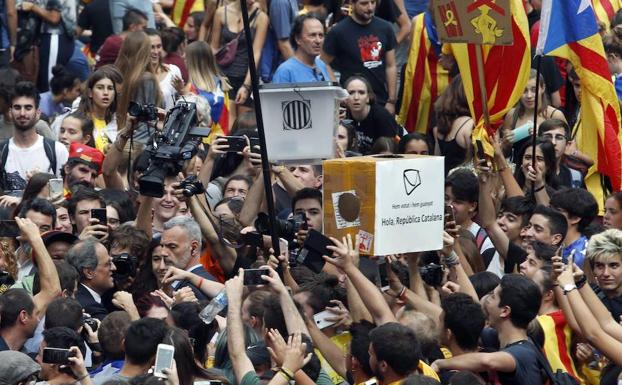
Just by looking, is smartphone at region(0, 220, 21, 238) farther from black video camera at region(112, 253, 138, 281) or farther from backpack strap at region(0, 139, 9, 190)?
backpack strap at region(0, 139, 9, 190)

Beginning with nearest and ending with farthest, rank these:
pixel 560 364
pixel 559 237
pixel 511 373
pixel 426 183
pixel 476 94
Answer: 1. pixel 511 373
2. pixel 560 364
3. pixel 426 183
4. pixel 559 237
5. pixel 476 94

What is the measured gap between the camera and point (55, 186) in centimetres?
1171

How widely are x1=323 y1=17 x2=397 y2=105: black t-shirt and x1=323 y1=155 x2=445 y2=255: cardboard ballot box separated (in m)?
5.48

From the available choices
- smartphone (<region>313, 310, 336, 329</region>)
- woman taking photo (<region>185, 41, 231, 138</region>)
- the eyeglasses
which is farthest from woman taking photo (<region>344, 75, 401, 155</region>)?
smartphone (<region>313, 310, 336, 329</region>)

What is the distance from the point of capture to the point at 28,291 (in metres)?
9.95

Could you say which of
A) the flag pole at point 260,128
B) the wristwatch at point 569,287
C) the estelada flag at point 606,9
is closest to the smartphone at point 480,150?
the flag pole at point 260,128

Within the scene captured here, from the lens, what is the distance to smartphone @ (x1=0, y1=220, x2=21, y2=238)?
1072 centimetres

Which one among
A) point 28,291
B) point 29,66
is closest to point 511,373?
point 28,291

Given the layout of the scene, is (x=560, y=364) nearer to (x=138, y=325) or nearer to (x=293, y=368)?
(x=293, y=368)

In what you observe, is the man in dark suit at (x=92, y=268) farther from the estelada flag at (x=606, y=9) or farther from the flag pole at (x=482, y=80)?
the estelada flag at (x=606, y=9)

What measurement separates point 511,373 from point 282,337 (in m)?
1.20

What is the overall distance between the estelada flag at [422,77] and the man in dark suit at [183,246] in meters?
4.58

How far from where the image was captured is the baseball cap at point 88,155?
12.6 metres

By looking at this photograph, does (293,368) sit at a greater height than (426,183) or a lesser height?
lesser
